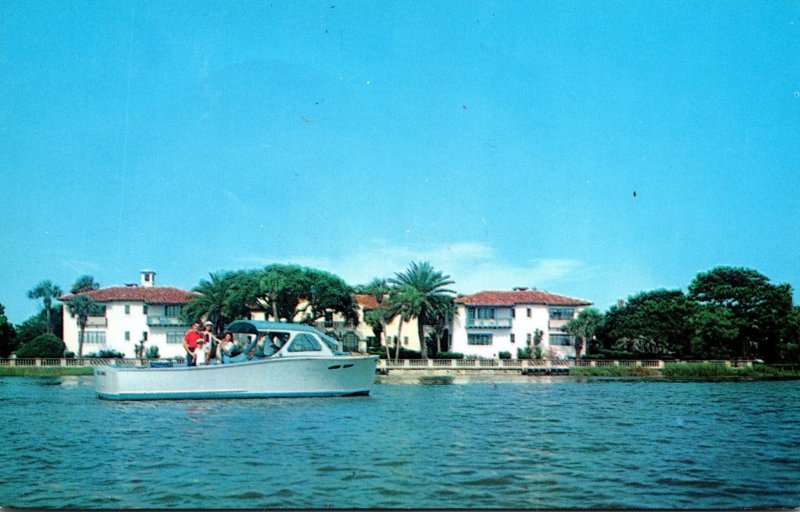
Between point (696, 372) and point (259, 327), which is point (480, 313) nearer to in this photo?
point (696, 372)

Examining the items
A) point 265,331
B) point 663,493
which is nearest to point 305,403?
point 265,331

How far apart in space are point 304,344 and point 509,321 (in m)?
35.2

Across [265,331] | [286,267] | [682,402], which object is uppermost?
[286,267]

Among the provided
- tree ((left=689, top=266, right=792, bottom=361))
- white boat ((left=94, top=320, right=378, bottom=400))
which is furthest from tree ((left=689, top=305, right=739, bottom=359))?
white boat ((left=94, top=320, right=378, bottom=400))

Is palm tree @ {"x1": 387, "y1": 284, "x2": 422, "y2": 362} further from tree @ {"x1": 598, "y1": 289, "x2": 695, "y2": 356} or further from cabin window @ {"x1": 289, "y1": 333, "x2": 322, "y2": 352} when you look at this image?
cabin window @ {"x1": 289, "y1": 333, "x2": 322, "y2": 352}

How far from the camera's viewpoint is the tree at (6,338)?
40.2m

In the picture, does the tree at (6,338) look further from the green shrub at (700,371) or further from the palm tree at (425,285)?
the green shrub at (700,371)

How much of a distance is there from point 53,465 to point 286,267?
37.6 m

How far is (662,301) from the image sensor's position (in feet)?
165

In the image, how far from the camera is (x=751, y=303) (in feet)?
146

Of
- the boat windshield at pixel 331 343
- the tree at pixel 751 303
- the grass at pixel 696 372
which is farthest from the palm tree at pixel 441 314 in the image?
the boat windshield at pixel 331 343

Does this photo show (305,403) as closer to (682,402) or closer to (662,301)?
(682,402)

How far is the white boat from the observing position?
792 inches

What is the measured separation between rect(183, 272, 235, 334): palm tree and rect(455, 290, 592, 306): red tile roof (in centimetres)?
1822
